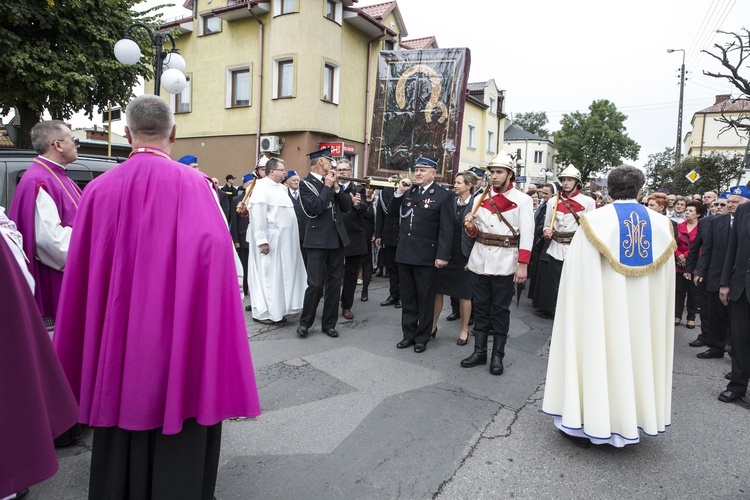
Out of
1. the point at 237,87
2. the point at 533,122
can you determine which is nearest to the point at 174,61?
the point at 237,87

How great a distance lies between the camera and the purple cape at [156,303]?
84.1 inches

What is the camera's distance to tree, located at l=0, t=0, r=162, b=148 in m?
10.9

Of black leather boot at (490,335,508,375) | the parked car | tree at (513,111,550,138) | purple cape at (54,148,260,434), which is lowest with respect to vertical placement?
black leather boot at (490,335,508,375)

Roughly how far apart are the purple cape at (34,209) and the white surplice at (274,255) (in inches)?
113

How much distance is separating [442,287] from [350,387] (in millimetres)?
2239

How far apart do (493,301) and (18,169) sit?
5.07 m

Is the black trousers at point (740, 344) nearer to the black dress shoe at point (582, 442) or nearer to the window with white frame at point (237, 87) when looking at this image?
the black dress shoe at point (582, 442)

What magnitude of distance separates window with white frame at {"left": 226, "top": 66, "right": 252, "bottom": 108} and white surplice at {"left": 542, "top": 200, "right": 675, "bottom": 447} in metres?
18.3

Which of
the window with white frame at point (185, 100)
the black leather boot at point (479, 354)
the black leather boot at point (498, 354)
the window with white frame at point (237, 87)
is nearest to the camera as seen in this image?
the black leather boot at point (498, 354)

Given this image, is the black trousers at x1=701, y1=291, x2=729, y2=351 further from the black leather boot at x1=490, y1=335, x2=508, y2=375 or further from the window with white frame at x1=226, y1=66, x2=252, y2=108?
the window with white frame at x1=226, y1=66, x2=252, y2=108

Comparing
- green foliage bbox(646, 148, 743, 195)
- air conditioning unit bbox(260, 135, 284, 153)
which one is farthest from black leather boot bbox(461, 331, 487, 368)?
green foliage bbox(646, 148, 743, 195)

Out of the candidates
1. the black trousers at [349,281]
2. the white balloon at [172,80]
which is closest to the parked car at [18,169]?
the black trousers at [349,281]

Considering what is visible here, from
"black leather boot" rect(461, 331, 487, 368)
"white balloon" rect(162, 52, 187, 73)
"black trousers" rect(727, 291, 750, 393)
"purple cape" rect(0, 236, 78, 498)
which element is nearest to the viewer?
"purple cape" rect(0, 236, 78, 498)

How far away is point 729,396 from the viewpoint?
4523 mm
